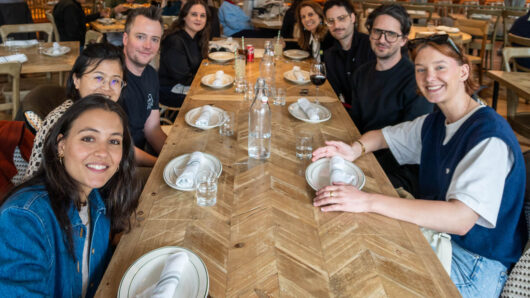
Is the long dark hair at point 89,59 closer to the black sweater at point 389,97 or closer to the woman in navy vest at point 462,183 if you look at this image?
the woman in navy vest at point 462,183

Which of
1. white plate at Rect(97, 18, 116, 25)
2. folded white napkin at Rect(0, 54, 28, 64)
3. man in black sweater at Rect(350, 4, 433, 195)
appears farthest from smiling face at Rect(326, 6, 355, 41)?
white plate at Rect(97, 18, 116, 25)

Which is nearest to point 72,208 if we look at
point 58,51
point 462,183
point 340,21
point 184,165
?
point 184,165

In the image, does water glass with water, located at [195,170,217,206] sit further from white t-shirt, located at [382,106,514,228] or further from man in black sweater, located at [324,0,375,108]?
man in black sweater, located at [324,0,375,108]

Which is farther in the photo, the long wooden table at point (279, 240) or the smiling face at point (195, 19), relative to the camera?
the smiling face at point (195, 19)

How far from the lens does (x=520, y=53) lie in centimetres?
318

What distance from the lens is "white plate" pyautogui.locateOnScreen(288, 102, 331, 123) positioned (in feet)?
6.22

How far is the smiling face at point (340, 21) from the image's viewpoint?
2717 millimetres

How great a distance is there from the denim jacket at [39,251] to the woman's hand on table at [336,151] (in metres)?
0.84

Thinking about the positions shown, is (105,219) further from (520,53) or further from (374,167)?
(520,53)

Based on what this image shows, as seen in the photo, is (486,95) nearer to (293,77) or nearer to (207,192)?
(293,77)

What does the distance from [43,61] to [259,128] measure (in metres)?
2.28

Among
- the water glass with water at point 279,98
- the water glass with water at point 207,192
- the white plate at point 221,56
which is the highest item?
the white plate at point 221,56

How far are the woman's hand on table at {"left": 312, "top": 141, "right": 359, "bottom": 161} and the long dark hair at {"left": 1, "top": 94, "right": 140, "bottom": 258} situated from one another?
692 mm

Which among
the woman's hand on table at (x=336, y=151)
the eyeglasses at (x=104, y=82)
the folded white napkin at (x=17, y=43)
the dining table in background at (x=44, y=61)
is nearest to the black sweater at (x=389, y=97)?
the woman's hand on table at (x=336, y=151)
